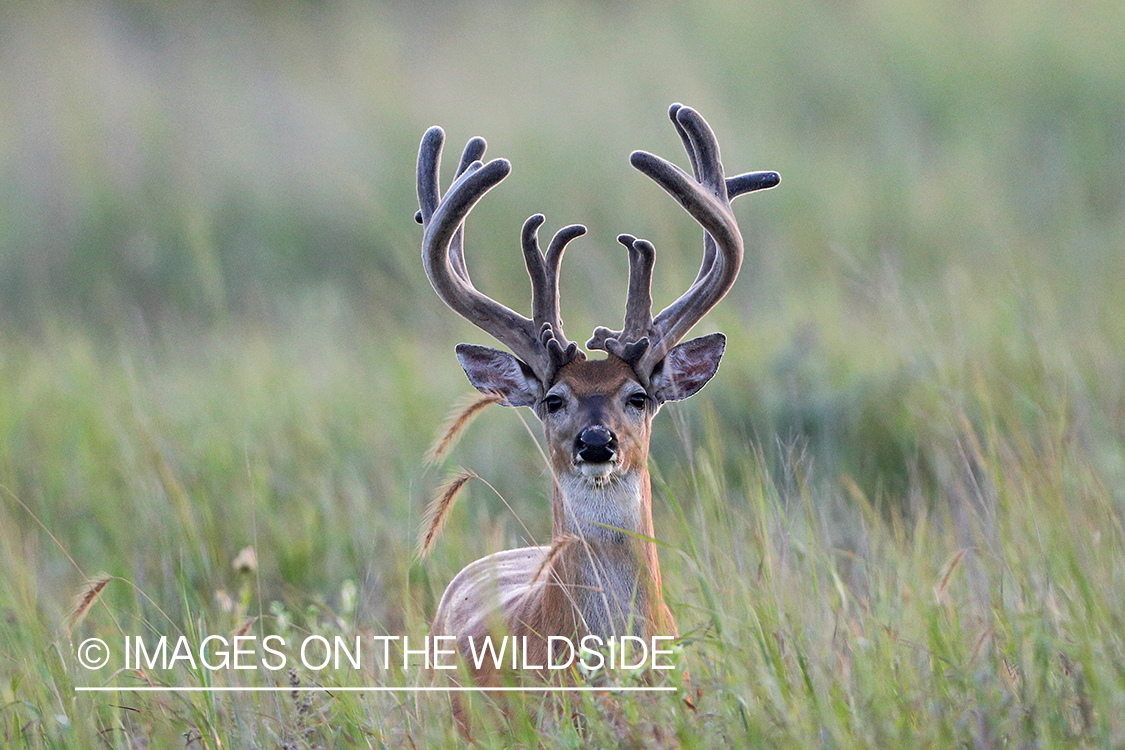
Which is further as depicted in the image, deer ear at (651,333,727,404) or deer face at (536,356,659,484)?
deer ear at (651,333,727,404)

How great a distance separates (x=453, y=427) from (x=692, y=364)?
3.10ft

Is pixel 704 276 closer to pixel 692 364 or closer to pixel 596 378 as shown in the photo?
pixel 692 364

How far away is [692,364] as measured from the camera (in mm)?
4520

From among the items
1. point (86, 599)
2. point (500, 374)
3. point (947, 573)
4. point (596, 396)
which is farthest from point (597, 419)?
point (86, 599)

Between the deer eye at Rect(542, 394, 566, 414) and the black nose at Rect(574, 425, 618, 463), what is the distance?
0.28 m

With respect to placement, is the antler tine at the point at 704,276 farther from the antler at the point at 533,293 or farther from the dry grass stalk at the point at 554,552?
the dry grass stalk at the point at 554,552

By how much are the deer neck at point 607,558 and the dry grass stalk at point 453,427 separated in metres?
0.36

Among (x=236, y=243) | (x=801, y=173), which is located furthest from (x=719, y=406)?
(x=236, y=243)

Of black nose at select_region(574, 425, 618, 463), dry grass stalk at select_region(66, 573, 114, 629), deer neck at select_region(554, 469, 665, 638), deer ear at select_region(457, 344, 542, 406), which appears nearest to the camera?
dry grass stalk at select_region(66, 573, 114, 629)

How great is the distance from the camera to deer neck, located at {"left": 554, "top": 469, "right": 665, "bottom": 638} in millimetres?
4035

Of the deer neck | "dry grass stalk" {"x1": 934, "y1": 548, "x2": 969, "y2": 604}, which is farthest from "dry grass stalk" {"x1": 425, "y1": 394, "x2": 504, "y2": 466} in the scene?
"dry grass stalk" {"x1": 934, "y1": 548, "x2": 969, "y2": 604}

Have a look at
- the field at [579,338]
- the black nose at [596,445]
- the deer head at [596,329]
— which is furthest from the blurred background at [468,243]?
the black nose at [596,445]

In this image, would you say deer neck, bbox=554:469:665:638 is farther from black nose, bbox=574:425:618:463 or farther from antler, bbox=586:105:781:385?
antler, bbox=586:105:781:385

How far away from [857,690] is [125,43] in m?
14.8
